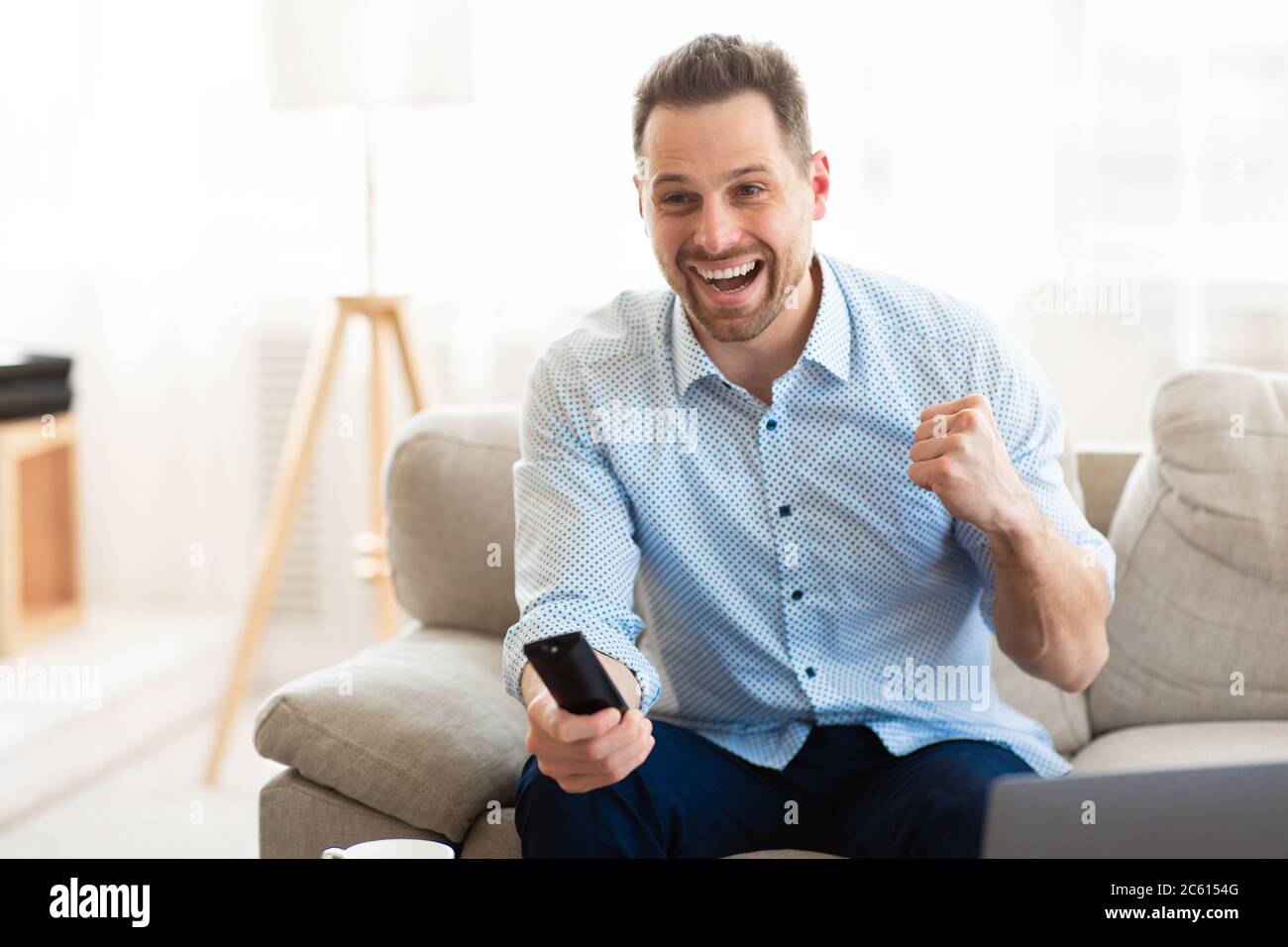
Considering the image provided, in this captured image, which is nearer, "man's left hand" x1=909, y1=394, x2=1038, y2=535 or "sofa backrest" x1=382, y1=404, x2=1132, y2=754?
"man's left hand" x1=909, y1=394, x2=1038, y2=535

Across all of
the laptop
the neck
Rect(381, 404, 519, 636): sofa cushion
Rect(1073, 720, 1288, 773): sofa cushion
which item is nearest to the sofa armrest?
Rect(1073, 720, 1288, 773): sofa cushion

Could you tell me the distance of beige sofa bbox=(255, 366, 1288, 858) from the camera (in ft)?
4.90

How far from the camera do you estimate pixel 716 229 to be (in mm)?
1383

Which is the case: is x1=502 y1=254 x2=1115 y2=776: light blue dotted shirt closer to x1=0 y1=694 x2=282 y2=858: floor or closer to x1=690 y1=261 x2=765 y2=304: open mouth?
x1=690 y1=261 x2=765 y2=304: open mouth

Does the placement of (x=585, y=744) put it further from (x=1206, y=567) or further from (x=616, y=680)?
(x=1206, y=567)

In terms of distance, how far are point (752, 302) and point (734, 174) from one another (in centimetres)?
13

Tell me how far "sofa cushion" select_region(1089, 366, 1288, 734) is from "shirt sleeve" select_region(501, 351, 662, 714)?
2.24 feet

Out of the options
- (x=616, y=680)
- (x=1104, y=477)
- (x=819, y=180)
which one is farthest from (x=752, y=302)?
(x=1104, y=477)

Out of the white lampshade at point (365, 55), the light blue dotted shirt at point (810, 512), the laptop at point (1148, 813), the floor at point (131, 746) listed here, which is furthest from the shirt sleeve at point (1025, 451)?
the floor at point (131, 746)

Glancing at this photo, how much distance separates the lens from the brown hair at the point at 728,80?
1.40 meters

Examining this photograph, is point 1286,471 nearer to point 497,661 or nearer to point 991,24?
point 497,661

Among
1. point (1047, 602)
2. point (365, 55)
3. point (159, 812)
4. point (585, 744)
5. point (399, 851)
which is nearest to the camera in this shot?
point (399, 851)
